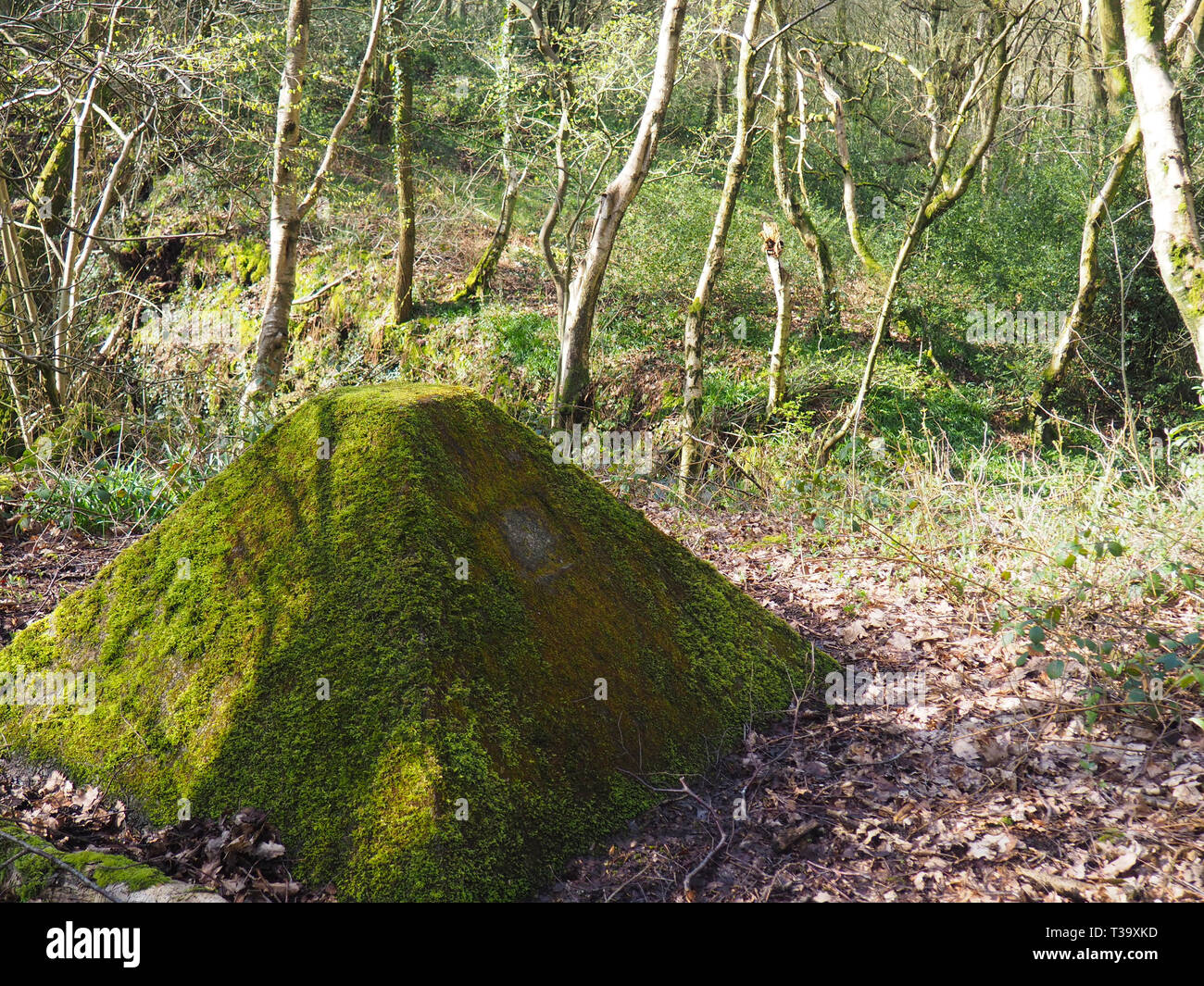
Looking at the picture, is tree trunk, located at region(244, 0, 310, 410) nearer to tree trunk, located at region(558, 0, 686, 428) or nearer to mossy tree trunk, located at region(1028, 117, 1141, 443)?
tree trunk, located at region(558, 0, 686, 428)

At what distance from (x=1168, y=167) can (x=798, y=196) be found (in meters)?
10.4

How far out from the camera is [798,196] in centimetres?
1508

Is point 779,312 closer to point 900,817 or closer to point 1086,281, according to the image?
point 1086,281

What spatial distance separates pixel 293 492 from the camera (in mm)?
3318

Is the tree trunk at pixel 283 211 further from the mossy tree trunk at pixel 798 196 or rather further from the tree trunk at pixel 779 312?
the mossy tree trunk at pixel 798 196

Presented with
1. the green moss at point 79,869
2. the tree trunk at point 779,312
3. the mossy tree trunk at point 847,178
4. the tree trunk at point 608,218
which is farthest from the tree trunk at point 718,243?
the green moss at point 79,869

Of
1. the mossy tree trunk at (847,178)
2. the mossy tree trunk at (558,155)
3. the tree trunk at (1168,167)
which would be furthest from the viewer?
the mossy tree trunk at (847,178)

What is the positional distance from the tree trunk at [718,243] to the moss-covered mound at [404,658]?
4699 millimetres

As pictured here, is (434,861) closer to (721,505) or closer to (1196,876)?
(1196,876)

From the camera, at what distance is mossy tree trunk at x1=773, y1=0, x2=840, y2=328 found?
1257 centimetres

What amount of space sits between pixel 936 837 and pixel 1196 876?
76 cm

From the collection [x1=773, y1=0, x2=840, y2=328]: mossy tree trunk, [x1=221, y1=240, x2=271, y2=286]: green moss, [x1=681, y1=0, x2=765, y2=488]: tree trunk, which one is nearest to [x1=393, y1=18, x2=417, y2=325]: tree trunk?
[x1=221, y1=240, x2=271, y2=286]: green moss

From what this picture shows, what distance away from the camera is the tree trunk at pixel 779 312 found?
10070mm

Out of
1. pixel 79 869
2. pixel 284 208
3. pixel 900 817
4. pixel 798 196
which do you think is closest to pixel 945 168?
pixel 798 196
